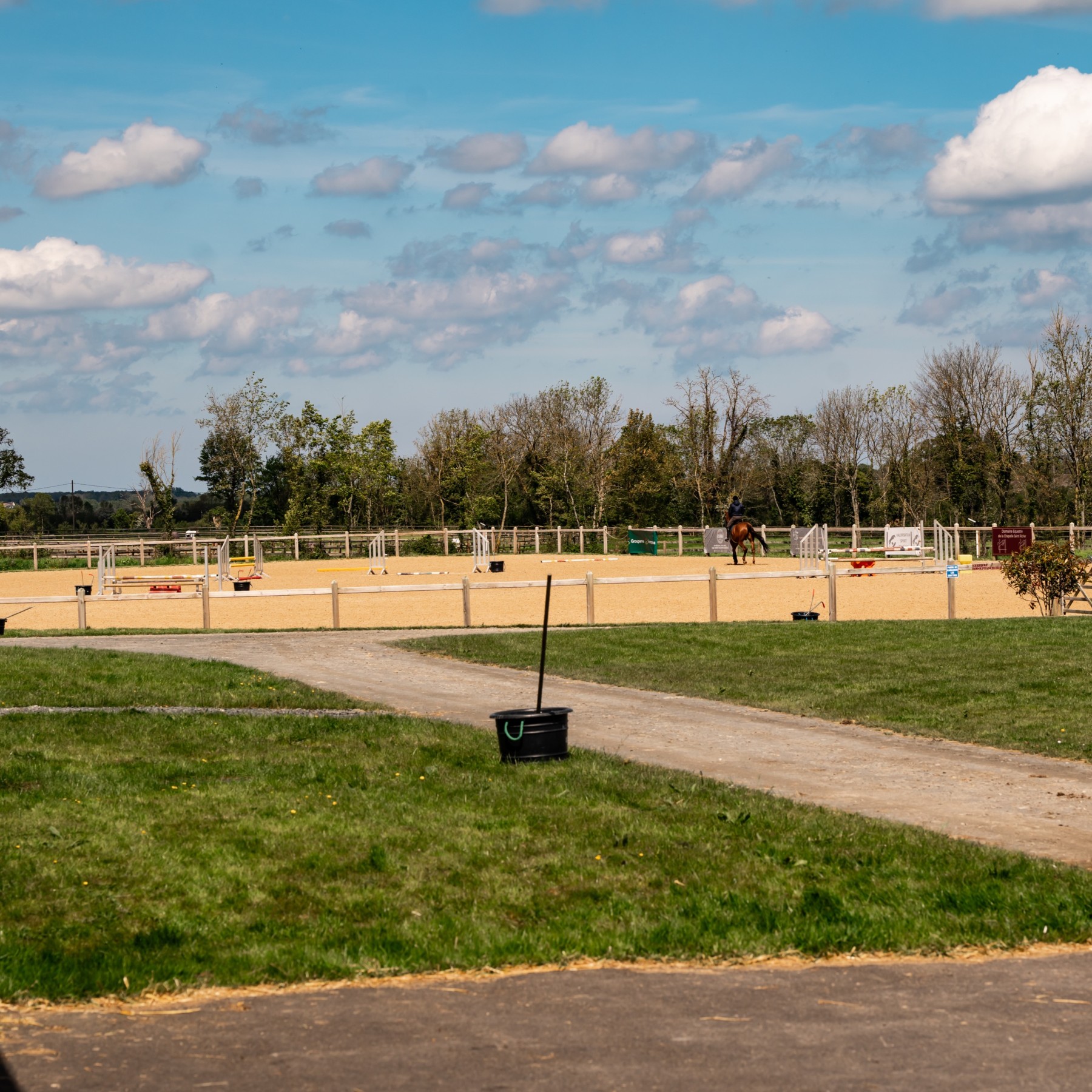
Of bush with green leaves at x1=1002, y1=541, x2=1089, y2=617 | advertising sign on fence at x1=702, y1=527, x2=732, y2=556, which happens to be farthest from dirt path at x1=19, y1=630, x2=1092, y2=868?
advertising sign on fence at x1=702, y1=527, x2=732, y2=556

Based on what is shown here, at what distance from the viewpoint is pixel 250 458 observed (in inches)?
3307

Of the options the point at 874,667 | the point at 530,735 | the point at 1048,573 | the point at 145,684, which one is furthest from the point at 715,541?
the point at 530,735

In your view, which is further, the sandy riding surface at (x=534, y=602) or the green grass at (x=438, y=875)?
the sandy riding surface at (x=534, y=602)

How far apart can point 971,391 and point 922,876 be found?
253 feet

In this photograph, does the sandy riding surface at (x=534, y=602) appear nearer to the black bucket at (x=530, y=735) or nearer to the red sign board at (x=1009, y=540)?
the red sign board at (x=1009, y=540)

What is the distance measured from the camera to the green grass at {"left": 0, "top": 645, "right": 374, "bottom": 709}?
1449 centimetres

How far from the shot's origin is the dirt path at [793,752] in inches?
372

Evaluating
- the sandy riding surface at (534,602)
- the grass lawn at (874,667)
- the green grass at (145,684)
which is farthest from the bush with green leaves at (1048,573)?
the green grass at (145,684)

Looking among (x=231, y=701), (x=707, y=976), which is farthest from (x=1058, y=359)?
(x=707, y=976)

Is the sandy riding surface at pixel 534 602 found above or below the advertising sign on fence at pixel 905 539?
below

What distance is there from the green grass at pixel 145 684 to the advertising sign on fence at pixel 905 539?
3927 cm

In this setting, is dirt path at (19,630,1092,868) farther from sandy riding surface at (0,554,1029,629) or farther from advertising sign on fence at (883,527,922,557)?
advertising sign on fence at (883,527,922,557)

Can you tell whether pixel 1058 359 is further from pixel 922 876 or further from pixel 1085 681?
pixel 922 876

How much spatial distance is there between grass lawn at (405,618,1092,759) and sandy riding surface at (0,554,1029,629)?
5.72 metres
